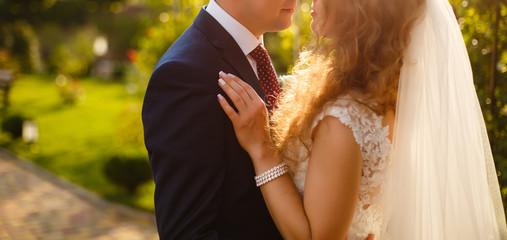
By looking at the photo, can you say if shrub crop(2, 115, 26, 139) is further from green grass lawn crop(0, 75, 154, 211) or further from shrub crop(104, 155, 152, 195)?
shrub crop(104, 155, 152, 195)

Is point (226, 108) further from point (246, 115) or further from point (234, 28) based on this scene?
point (234, 28)

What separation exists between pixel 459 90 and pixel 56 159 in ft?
30.0

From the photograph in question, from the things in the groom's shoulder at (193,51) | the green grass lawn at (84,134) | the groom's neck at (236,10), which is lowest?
the green grass lawn at (84,134)

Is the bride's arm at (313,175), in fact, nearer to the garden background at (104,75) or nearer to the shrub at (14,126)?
the garden background at (104,75)

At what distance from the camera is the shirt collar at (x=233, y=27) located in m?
2.03

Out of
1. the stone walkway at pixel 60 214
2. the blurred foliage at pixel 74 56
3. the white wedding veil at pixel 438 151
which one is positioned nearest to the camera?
the white wedding veil at pixel 438 151

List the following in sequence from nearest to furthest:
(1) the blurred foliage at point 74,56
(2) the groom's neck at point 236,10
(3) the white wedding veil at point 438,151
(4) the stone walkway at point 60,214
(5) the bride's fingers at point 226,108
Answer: (5) the bride's fingers at point 226,108, (3) the white wedding veil at point 438,151, (2) the groom's neck at point 236,10, (4) the stone walkway at point 60,214, (1) the blurred foliage at point 74,56

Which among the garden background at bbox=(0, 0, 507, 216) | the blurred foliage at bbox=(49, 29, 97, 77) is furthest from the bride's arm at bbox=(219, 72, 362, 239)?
the blurred foliage at bbox=(49, 29, 97, 77)

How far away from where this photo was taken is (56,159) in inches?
385

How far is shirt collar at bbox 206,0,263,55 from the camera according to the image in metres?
2.03

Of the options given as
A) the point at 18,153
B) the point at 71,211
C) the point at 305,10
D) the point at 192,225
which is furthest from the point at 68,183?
the point at 192,225

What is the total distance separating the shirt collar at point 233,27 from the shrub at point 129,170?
18.4 ft

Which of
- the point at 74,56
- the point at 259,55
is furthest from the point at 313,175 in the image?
the point at 74,56

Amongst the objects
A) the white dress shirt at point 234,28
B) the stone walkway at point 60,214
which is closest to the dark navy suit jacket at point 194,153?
the white dress shirt at point 234,28
